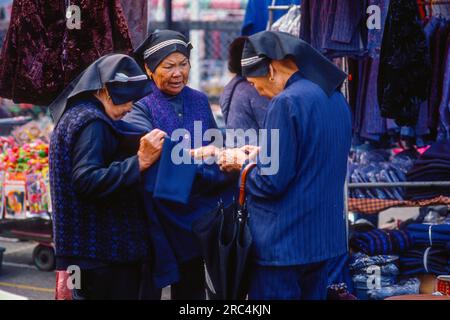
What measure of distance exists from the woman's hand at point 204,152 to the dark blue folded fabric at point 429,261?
2.12 metres

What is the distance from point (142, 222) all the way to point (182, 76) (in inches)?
Answer: 38.8

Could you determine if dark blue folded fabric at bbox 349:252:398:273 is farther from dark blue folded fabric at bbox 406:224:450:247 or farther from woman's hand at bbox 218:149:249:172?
woman's hand at bbox 218:149:249:172

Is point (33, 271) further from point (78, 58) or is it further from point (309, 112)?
point (309, 112)

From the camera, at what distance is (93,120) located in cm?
353

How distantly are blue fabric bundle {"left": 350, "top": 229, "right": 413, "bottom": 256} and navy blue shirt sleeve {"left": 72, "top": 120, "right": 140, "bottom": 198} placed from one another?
2416mm

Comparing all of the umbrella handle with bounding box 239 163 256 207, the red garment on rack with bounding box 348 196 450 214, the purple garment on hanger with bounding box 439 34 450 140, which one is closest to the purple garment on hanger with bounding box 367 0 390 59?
the purple garment on hanger with bounding box 439 34 450 140

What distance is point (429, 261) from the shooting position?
5.32 metres

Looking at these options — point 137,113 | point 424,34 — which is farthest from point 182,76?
point 424,34

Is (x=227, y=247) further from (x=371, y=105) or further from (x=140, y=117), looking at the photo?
(x=371, y=105)

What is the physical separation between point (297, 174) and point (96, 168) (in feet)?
3.06

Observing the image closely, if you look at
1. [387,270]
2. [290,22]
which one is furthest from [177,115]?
[290,22]

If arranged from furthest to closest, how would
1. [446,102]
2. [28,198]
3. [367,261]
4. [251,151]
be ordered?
1. [28,198]
2. [446,102]
3. [367,261]
4. [251,151]

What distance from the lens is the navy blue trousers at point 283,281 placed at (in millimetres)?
3523

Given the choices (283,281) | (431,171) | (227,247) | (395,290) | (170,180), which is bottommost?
(395,290)
